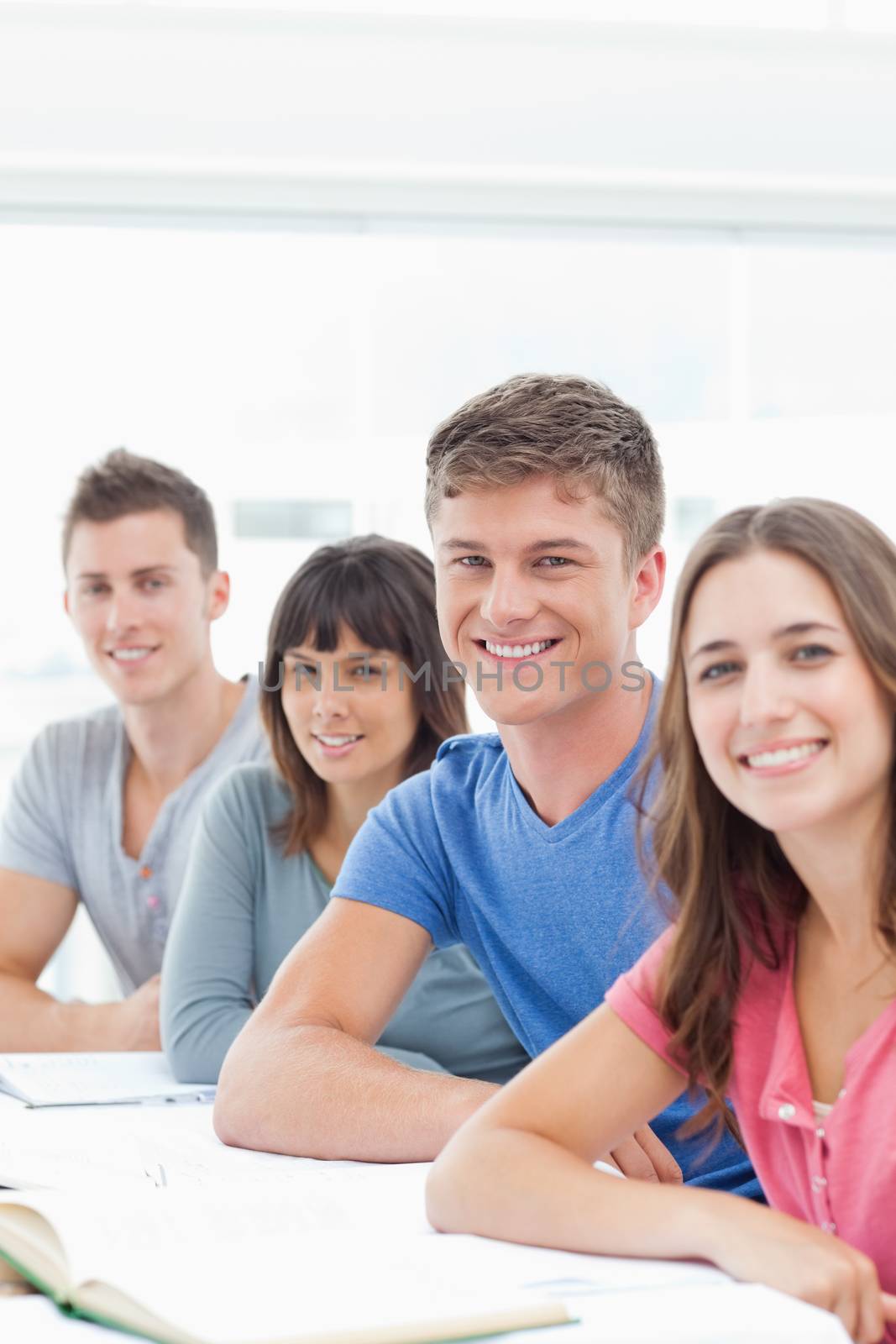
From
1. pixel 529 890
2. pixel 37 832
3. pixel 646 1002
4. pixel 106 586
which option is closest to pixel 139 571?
pixel 106 586

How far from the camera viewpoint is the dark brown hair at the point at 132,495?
2.54 m

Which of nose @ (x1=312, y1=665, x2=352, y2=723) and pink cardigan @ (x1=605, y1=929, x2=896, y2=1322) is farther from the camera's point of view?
nose @ (x1=312, y1=665, x2=352, y2=723)

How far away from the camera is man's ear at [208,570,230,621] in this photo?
2.68 metres

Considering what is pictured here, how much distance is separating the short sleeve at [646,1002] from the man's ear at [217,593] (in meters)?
1.69

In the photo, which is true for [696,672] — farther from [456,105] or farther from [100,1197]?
[456,105]

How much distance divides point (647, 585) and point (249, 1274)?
37.5 inches

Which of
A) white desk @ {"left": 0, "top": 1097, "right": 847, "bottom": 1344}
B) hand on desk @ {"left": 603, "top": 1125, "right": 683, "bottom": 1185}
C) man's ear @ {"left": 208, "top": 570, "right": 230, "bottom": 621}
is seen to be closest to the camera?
white desk @ {"left": 0, "top": 1097, "right": 847, "bottom": 1344}

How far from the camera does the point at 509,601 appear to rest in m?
1.51

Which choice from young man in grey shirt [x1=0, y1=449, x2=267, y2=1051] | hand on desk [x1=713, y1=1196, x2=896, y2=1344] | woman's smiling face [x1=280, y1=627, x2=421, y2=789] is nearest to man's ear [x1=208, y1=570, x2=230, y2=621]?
young man in grey shirt [x1=0, y1=449, x2=267, y2=1051]

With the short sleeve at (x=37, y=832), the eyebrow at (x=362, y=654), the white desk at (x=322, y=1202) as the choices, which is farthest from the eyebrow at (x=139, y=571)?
the white desk at (x=322, y=1202)

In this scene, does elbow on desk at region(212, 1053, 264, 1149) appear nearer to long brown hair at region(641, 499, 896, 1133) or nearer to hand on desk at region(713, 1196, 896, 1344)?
long brown hair at region(641, 499, 896, 1133)

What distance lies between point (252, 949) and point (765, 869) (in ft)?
3.34

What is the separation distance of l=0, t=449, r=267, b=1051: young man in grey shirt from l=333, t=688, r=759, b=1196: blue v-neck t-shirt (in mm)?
835

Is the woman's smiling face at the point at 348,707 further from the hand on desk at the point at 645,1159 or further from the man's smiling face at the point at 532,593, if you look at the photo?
the hand on desk at the point at 645,1159
